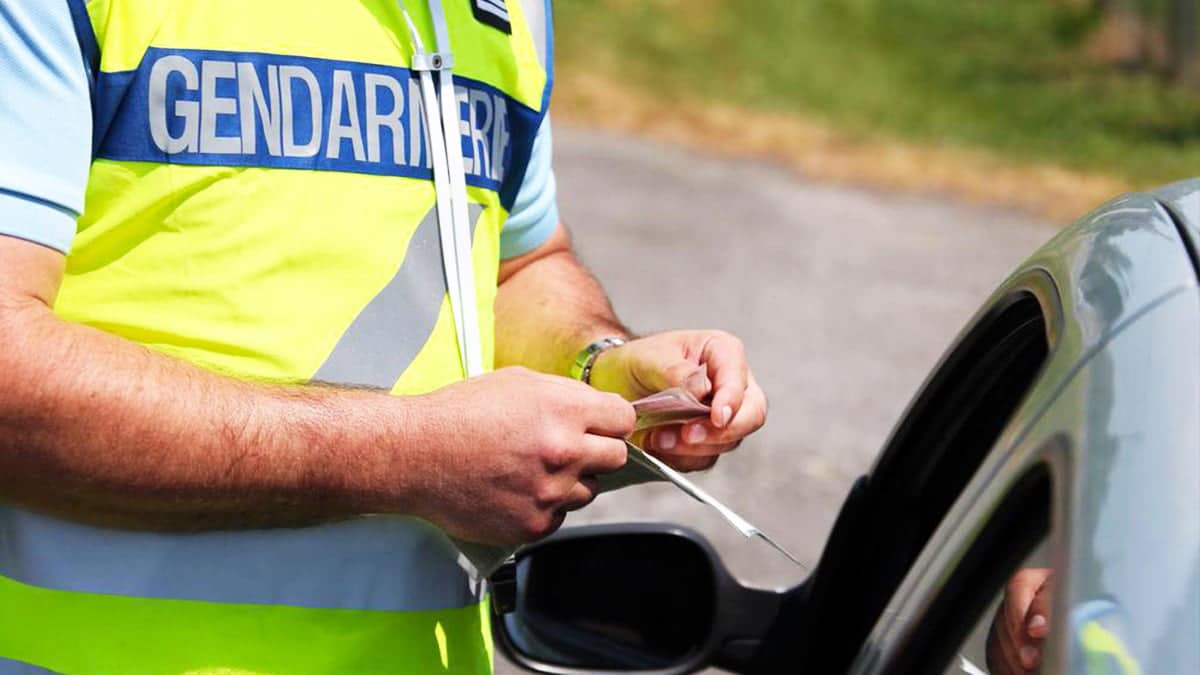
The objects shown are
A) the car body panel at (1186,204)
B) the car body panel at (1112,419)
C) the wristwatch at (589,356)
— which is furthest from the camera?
the wristwatch at (589,356)

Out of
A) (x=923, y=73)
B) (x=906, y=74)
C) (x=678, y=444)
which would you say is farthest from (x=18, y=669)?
(x=923, y=73)

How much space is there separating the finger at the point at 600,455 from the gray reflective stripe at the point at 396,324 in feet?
0.74

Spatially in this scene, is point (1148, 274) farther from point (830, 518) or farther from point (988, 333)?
point (830, 518)

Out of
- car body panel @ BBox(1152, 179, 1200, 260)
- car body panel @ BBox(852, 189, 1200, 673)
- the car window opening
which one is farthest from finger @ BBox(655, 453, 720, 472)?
car body panel @ BBox(1152, 179, 1200, 260)

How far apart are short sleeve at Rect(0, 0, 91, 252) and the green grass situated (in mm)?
10511

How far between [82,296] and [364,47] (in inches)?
13.9

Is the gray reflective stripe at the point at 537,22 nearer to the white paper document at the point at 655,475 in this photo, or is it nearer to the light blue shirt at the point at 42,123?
the white paper document at the point at 655,475

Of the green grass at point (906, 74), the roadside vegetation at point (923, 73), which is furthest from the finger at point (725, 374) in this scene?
the green grass at point (906, 74)

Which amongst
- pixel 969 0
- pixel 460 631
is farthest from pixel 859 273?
pixel 969 0

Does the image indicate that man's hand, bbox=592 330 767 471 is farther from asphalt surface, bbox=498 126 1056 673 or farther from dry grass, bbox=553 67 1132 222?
dry grass, bbox=553 67 1132 222

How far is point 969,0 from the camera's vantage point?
2123 cm

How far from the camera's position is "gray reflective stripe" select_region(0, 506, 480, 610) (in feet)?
5.34

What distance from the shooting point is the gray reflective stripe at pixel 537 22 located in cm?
196

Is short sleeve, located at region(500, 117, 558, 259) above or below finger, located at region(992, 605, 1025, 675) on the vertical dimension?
above
